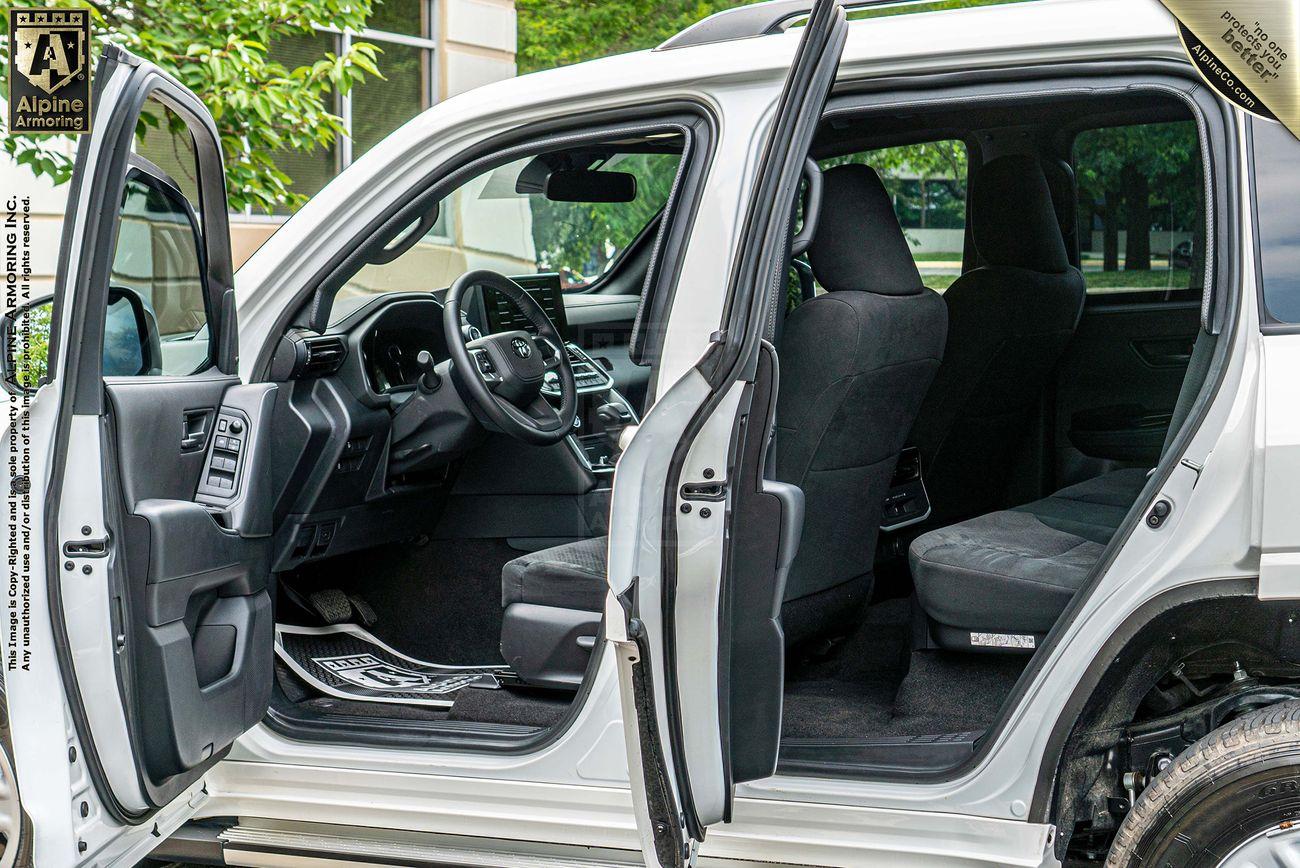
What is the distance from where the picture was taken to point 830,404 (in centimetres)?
244

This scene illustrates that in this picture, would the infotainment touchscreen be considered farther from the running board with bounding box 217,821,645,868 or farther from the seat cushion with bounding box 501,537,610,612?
the running board with bounding box 217,821,645,868

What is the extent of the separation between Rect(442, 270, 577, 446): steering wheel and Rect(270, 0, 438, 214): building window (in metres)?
4.81

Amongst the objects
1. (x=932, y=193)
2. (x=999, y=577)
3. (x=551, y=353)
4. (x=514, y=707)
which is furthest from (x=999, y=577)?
(x=932, y=193)

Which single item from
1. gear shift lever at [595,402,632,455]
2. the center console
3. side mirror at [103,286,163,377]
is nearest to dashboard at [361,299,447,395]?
gear shift lever at [595,402,632,455]

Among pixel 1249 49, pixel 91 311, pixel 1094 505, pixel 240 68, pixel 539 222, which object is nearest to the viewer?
pixel 1249 49

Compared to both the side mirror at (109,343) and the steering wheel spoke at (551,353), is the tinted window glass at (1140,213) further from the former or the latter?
the side mirror at (109,343)

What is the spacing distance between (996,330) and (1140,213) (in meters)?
0.62

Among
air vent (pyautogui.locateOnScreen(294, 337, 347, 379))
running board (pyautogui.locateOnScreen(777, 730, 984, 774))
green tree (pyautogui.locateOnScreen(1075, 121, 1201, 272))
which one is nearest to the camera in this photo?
running board (pyautogui.locateOnScreen(777, 730, 984, 774))

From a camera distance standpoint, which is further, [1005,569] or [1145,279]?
[1145,279]

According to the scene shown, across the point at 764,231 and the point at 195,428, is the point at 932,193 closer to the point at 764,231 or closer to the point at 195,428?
the point at 764,231

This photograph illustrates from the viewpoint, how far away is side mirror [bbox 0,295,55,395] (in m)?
2.02

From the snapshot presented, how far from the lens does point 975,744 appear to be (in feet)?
6.95

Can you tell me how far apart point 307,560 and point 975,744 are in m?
1.57

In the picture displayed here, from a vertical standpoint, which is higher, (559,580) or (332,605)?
(559,580)
